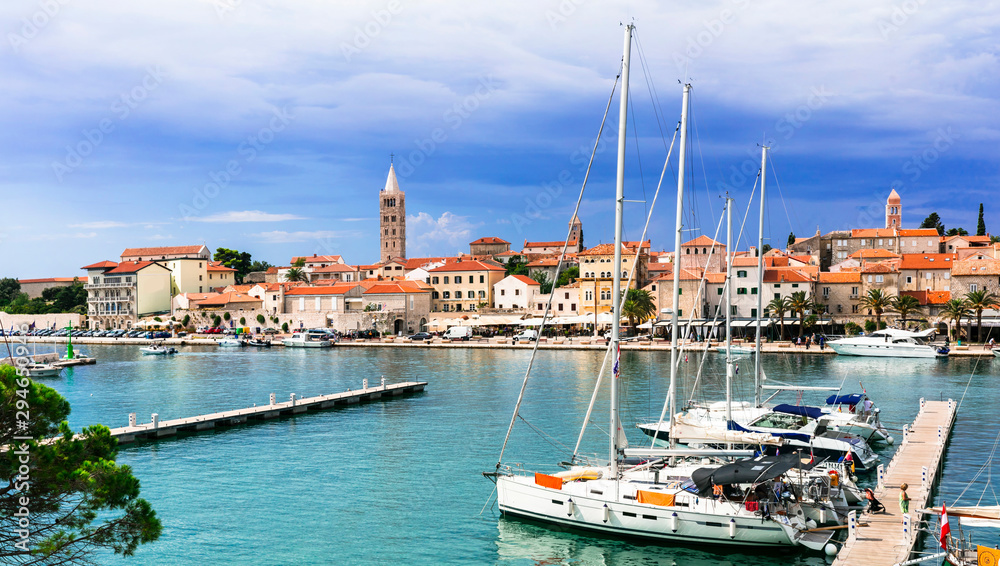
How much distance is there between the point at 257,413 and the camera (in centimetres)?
3553

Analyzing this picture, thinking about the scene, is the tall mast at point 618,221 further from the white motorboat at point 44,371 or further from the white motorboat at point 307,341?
the white motorboat at point 307,341

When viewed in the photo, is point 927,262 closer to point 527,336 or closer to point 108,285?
point 527,336

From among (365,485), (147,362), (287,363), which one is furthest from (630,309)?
(365,485)

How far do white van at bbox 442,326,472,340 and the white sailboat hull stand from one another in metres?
64.7

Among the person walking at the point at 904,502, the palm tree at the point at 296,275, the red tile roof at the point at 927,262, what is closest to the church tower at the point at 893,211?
the red tile roof at the point at 927,262

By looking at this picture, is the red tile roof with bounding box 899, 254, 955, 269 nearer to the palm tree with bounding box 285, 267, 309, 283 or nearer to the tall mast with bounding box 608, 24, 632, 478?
the tall mast with bounding box 608, 24, 632, 478

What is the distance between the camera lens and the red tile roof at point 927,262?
74.2m

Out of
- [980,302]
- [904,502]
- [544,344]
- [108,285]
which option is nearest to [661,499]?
[904,502]

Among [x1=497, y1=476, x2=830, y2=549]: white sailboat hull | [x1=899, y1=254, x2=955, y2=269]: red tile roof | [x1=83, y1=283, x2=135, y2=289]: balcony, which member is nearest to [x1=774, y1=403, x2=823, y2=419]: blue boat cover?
[x1=497, y1=476, x2=830, y2=549]: white sailboat hull

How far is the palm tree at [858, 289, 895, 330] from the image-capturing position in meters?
70.1

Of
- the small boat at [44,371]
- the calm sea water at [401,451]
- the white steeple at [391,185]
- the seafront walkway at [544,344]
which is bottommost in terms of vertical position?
the calm sea water at [401,451]

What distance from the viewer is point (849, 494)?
63.8 ft

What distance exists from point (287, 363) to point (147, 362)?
13.5 m

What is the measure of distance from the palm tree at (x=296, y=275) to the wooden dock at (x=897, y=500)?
11091cm
